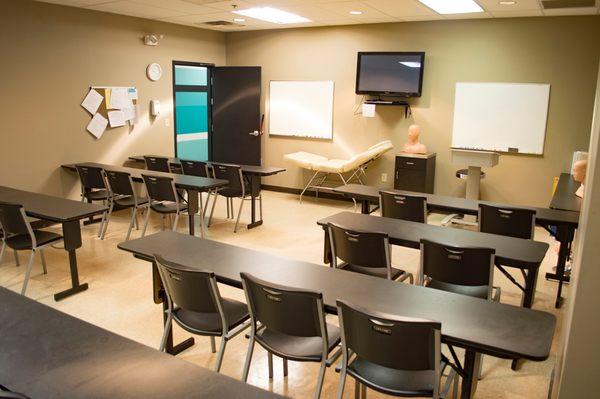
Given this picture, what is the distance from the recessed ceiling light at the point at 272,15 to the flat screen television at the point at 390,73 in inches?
42.8

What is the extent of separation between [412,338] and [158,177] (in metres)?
3.92

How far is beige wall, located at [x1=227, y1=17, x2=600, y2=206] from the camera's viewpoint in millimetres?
6016

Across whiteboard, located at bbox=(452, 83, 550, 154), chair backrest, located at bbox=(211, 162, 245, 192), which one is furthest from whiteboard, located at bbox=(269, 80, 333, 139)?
chair backrest, located at bbox=(211, 162, 245, 192)

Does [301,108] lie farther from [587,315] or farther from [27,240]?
[587,315]

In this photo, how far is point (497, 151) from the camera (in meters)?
6.57

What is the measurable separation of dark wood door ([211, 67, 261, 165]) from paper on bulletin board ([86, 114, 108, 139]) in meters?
2.33

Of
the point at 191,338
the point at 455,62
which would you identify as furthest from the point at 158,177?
the point at 455,62

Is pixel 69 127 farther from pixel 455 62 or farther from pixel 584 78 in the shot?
pixel 584 78

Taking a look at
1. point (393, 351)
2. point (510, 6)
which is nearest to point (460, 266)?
point (393, 351)

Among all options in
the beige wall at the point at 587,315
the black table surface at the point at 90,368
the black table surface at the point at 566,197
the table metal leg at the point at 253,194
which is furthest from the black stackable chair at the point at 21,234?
the black table surface at the point at 566,197

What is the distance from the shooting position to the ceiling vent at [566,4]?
5.08 meters

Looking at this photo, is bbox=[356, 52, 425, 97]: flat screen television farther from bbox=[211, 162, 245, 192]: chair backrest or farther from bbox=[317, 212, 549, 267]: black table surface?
bbox=[317, 212, 549, 267]: black table surface

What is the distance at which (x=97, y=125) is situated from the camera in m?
6.58

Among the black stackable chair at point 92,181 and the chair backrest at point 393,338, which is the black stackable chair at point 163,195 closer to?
the black stackable chair at point 92,181
